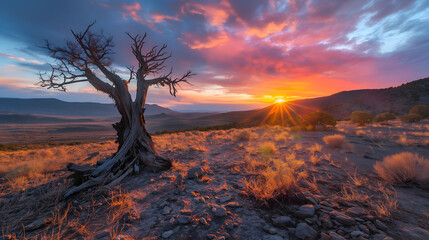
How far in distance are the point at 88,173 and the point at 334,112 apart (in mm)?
71261

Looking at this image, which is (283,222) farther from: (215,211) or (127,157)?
(127,157)

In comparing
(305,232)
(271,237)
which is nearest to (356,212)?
(305,232)

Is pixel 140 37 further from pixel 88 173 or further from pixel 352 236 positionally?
pixel 352 236

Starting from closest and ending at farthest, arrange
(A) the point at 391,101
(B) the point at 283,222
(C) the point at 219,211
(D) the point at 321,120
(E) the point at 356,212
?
(B) the point at 283,222, (E) the point at 356,212, (C) the point at 219,211, (D) the point at 321,120, (A) the point at 391,101

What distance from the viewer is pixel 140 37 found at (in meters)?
6.33

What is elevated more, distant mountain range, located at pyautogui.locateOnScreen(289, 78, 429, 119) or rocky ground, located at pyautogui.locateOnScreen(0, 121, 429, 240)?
distant mountain range, located at pyautogui.locateOnScreen(289, 78, 429, 119)

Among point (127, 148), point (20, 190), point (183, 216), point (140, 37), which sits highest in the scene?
point (140, 37)

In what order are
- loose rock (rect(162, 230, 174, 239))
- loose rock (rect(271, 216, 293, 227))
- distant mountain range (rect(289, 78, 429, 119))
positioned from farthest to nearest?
1. distant mountain range (rect(289, 78, 429, 119))
2. loose rock (rect(271, 216, 293, 227))
3. loose rock (rect(162, 230, 174, 239))

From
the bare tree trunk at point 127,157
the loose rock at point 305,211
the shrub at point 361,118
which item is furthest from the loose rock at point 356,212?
the shrub at point 361,118

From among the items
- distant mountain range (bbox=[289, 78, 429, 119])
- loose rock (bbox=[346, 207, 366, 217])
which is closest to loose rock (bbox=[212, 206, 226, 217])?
loose rock (bbox=[346, 207, 366, 217])

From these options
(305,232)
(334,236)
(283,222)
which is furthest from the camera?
(283,222)

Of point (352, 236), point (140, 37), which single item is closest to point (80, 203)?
point (352, 236)

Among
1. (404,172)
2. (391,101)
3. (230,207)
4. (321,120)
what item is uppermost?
(391,101)

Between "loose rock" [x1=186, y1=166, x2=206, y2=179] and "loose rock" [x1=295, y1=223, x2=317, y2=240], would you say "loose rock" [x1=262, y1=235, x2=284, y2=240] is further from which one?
"loose rock" [x1=186, y1=166, x2=206, y2=179]
